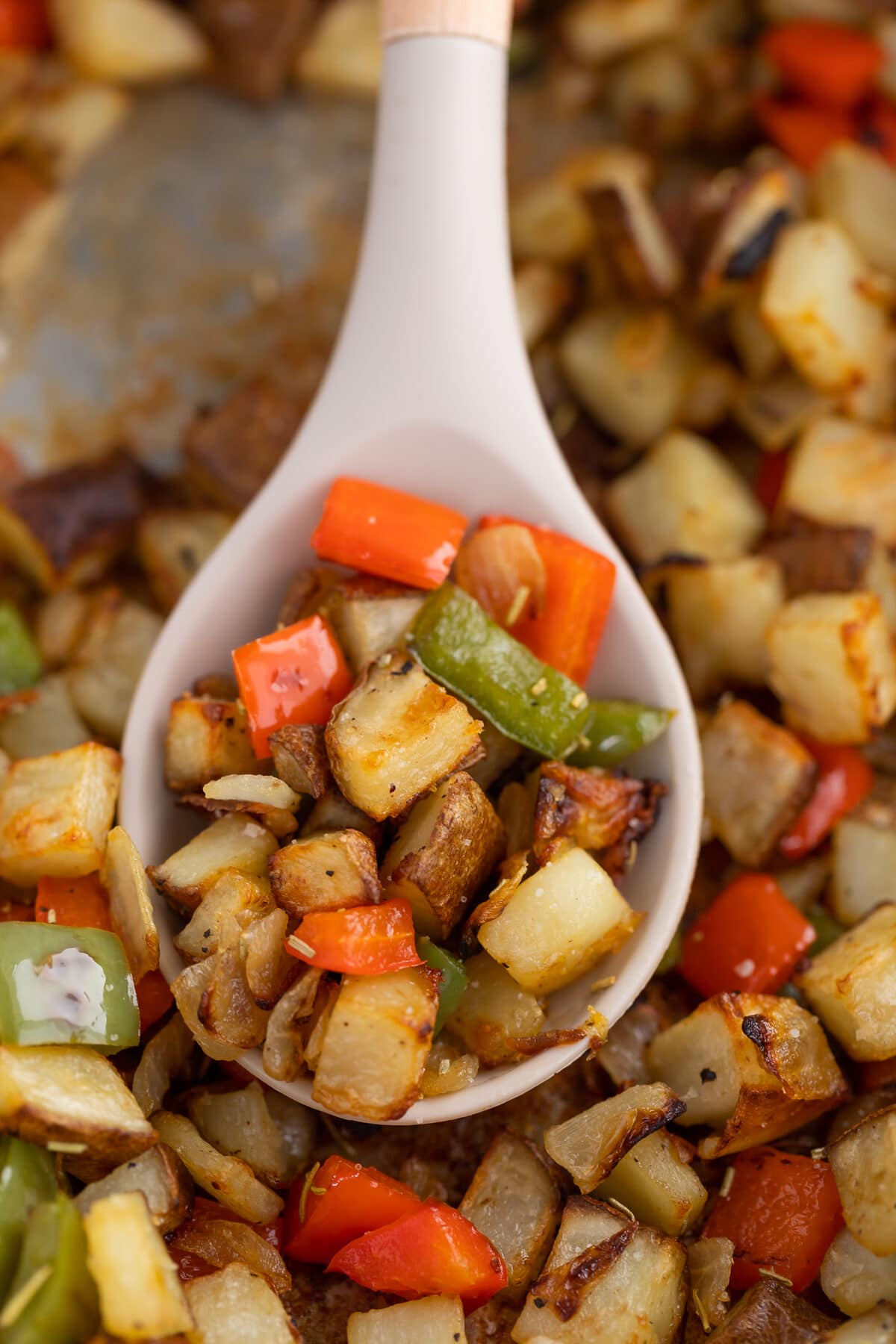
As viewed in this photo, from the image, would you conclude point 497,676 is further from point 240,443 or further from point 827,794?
point 240,443

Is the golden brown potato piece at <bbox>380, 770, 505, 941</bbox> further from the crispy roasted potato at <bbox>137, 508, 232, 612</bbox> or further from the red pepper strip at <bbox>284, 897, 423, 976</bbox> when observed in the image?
the crispy roasted potato at <bbox>137, 508, 232, 612</bbox>

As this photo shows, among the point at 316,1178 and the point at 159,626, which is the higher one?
the point at 159,626

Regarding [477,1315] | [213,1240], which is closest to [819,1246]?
[477,1315]

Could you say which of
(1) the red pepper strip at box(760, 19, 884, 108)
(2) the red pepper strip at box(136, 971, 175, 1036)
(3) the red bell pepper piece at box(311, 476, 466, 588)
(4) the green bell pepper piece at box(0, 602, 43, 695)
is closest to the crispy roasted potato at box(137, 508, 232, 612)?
(4) the green bell pepper piece at box(0, 602, 43, 695)

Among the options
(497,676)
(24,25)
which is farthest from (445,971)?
(24,25)

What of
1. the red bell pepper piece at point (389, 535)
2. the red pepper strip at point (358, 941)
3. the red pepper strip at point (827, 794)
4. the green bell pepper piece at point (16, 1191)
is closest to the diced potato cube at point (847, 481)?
the red pepper strip at point (827, 794)

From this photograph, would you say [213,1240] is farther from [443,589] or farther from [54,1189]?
[443,589]
